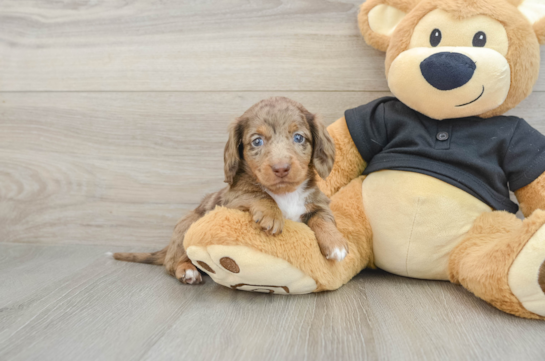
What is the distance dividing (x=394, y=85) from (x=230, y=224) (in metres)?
0.82

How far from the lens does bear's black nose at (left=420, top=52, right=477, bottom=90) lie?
1.38m

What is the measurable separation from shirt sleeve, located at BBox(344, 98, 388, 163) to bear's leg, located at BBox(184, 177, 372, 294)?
48 cm

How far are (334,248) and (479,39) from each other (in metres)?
0.91

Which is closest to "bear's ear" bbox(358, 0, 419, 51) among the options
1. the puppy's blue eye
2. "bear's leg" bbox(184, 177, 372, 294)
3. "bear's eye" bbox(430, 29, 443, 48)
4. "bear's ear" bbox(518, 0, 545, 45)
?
"bear's eye" bbox(430, 29, 443, 48)

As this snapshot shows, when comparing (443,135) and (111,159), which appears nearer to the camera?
(443,135)

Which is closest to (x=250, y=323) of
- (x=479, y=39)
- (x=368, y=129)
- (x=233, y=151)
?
(x=233, y=151)

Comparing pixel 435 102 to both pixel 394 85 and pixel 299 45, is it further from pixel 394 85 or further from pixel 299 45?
pixel 299 45

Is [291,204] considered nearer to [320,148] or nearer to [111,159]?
[320,148]

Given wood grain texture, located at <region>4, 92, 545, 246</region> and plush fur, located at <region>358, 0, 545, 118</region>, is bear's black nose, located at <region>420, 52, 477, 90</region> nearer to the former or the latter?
plush fur, located at <region>358, 0, 545, 118</region>

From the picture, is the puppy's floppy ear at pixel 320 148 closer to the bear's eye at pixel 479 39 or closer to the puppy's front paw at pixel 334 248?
the puppy's front paw at pixel 334 248

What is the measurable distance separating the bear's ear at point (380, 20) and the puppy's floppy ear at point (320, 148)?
19.9 inches

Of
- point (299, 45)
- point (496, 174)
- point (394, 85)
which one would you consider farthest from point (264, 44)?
point (496, 174)

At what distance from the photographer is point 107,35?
2125 millimetres

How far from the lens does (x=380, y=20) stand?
5.59 ft
